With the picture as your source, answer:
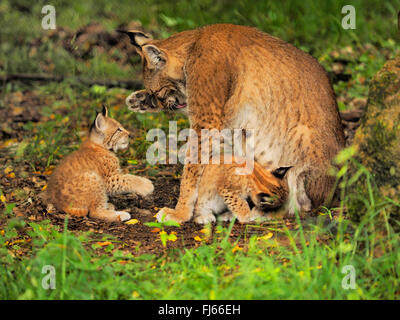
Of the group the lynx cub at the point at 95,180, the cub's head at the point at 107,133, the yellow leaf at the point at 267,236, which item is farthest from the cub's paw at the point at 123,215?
Result: the yellow leaf at the point at 267,236

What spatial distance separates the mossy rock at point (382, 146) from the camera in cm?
386

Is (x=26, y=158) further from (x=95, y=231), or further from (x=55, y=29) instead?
(x=55, y=29)

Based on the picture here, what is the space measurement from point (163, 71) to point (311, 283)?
246 cm

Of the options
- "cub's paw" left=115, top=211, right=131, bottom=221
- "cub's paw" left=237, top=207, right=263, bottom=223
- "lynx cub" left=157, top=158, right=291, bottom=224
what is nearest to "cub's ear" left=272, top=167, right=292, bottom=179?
"lynx cub" left=157, top=158, right=291, bottom=224

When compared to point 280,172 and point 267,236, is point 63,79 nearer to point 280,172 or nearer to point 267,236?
point 280,172

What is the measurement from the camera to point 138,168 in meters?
6.30

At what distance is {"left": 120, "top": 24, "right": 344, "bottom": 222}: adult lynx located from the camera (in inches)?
193

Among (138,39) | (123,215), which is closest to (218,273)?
(123,215)

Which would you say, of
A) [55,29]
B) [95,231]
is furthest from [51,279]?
[55,29]

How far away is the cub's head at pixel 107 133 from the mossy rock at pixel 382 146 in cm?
239

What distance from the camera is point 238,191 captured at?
4.88 meters

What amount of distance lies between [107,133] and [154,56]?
0.87m

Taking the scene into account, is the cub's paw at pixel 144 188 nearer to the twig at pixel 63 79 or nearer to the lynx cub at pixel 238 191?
the lynx cub at pixel 238 191
